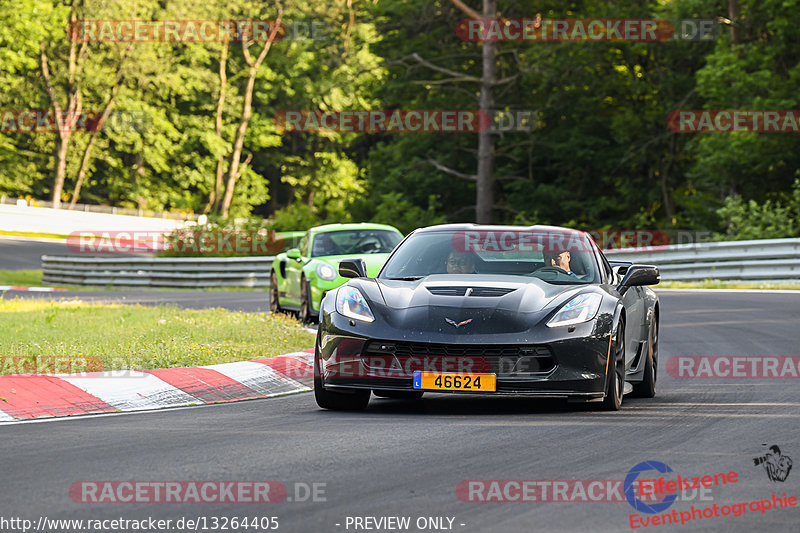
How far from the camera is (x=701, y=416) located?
29.1 ft

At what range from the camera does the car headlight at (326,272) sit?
18.4 m

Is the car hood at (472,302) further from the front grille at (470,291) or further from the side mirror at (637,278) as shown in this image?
the side mirror at (637,278)

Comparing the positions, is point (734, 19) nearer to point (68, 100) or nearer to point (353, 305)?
point (353, 305)

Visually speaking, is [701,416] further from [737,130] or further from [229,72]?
[229,72]

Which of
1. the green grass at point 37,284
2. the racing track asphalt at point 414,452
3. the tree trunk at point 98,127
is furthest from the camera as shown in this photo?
the tree trunk at point 98,127

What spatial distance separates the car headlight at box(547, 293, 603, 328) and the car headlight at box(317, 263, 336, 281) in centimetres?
942

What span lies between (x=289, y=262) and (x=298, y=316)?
92 cm

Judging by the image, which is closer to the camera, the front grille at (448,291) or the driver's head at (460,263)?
the front grille at (448,291)

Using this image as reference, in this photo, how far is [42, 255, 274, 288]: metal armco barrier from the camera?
33281 mm

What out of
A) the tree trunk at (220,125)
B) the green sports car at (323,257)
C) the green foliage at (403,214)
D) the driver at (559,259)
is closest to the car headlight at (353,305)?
the driver at (559,259)

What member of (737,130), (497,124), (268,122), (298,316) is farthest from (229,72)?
(298,316)

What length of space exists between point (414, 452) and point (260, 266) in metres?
26.4

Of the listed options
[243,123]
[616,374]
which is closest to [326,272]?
[616,374]

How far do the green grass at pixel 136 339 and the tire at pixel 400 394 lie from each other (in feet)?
7.89
